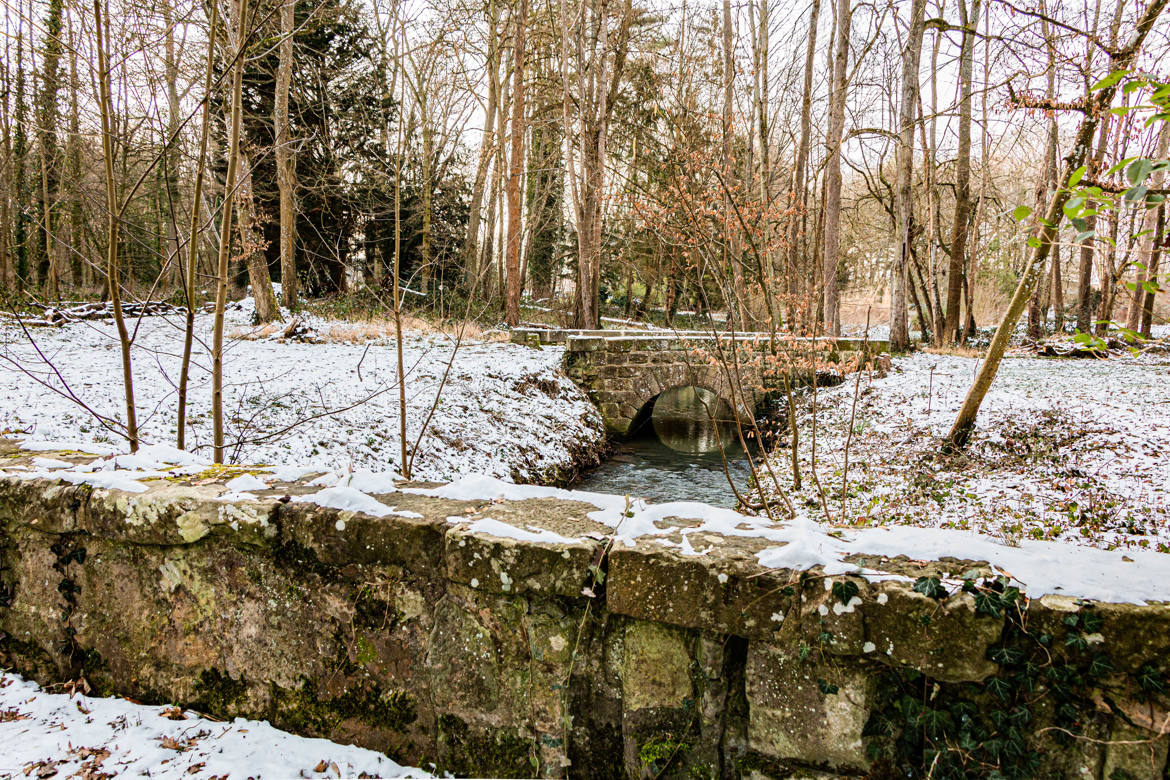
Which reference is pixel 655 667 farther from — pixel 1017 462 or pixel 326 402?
pixel 1017 462

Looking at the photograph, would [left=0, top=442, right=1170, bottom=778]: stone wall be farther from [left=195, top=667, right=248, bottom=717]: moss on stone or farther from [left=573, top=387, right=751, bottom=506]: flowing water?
[left=573, top=387, right=751, bottom=506]: flowing water

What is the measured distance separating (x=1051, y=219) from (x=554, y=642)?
218 inches

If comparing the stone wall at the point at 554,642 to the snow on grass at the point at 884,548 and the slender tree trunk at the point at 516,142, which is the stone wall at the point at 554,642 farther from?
the slender tree trunk at the point at 516,142

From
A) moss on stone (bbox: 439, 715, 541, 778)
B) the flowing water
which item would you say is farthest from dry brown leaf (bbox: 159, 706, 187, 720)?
the flowing water

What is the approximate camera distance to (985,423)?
7.34 meters

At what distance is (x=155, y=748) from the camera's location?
1.76 meters

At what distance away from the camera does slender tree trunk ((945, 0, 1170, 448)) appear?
4.34m

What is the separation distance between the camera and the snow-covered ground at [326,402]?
5379mm

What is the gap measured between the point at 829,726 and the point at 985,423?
743 centimetres

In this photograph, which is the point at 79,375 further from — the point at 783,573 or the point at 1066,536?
the point at 1066,536

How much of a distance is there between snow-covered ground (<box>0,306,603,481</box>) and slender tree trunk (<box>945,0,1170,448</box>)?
492 centimetres

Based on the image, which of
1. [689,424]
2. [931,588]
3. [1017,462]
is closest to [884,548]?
[931,588]

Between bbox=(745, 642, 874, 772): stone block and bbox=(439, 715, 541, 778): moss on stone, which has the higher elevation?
bbox=(745, 642, 874, 772): stone block

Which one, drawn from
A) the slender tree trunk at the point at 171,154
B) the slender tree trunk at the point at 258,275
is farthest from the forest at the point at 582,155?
the slender tree trunk at the point at 171,154
